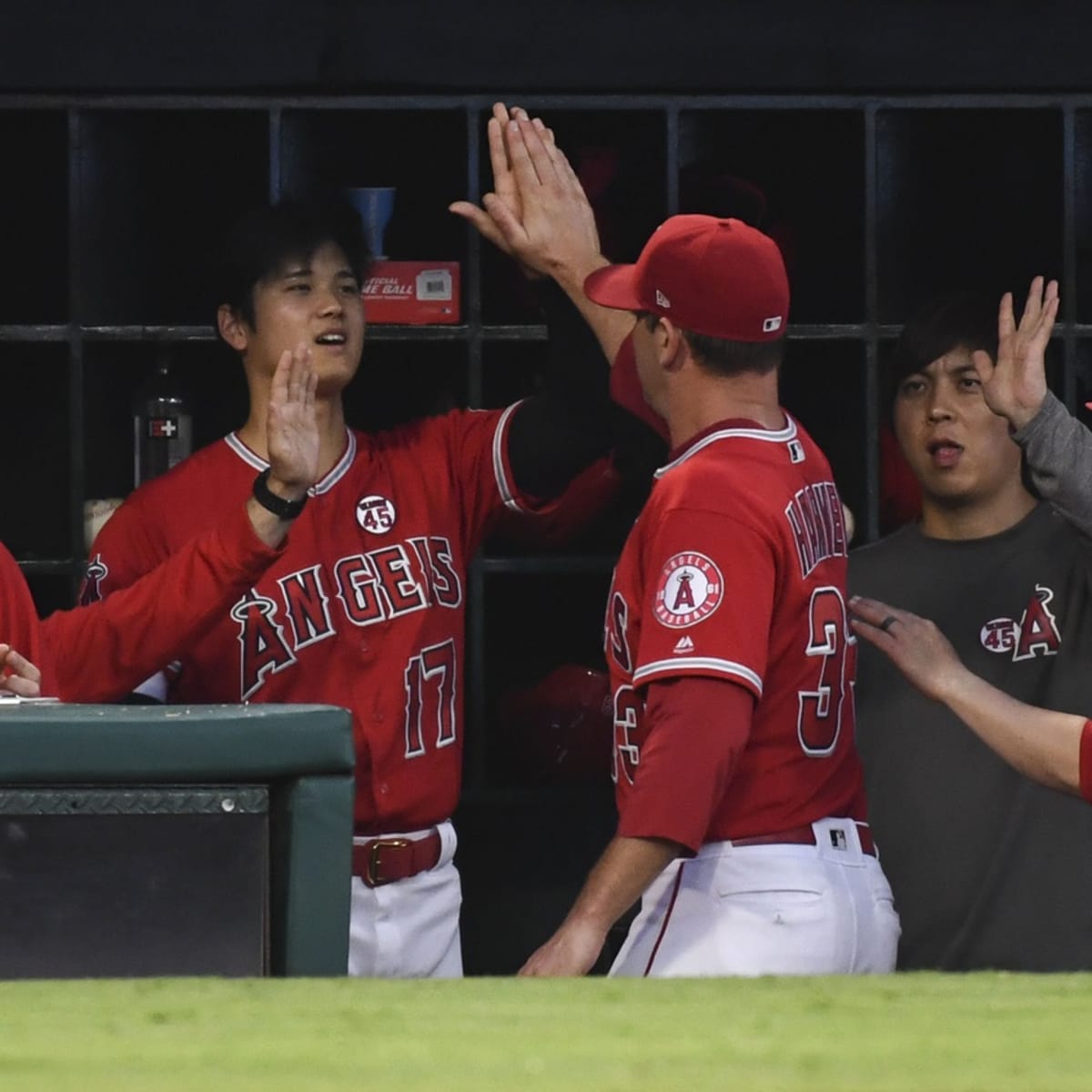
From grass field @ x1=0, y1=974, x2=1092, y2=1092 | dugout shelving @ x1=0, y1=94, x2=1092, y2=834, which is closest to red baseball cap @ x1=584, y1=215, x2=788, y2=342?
dugout shelving @ x1=0, y1=94, x2=1092, y2=834

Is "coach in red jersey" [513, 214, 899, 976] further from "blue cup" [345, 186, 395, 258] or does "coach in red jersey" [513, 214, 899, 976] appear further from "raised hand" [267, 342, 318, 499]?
"blue cup" [345, 186, 395, 258]

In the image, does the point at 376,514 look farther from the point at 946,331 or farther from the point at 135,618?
the point at 946,331

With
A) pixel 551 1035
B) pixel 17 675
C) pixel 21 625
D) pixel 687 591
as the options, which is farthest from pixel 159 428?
pixel 551 1035

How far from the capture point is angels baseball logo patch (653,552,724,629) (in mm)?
2188

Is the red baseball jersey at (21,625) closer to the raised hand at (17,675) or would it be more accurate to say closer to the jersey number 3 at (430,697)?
the raised hand at (17,675)

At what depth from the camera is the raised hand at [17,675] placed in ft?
7.52

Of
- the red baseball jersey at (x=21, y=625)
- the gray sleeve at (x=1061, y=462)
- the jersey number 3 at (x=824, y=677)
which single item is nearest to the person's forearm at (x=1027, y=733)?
the jersey number 3 at (x=824, y=677)

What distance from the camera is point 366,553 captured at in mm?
2826

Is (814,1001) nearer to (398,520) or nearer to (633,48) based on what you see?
(398,520)

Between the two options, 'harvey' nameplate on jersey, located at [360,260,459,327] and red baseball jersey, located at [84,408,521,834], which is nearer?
red baseball jersey, located at [84,408,521,834]

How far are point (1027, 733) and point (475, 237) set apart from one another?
4.72ft

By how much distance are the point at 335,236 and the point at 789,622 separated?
3.40 ft

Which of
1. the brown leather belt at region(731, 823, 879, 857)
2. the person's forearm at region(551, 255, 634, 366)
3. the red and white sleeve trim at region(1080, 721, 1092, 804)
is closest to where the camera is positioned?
the red and white sleeve trim at region(1080, 721, 1092, 804)

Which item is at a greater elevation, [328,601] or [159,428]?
[159,428]
